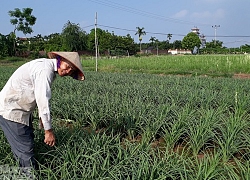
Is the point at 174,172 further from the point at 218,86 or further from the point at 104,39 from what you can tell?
the point at 104,39

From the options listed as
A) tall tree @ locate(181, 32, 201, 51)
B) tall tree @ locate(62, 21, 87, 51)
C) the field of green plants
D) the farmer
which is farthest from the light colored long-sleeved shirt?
tall tree @ locate(181, 32, 201, 51)

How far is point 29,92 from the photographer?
2.48 m

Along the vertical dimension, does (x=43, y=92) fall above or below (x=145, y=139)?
above

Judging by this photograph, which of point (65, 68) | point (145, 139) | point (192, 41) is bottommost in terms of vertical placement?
point (145, 139)

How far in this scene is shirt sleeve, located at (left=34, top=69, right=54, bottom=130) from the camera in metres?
2.30

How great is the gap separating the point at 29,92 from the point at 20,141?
46 centimetres

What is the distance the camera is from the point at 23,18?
35.2m

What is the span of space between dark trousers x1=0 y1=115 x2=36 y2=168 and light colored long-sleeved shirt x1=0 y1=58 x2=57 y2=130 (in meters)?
0.06

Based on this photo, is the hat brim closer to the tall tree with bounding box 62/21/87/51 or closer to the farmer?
the farmer

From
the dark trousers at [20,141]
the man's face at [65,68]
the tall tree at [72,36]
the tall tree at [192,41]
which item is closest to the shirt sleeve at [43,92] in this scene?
the man's face at [65,68]

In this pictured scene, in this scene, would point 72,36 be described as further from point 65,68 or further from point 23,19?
point 65,68

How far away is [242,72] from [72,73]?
1636cm

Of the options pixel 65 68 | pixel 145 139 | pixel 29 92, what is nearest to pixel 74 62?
pixel 65 68

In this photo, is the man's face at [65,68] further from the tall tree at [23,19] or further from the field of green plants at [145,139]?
the tall tree at [23,19]
